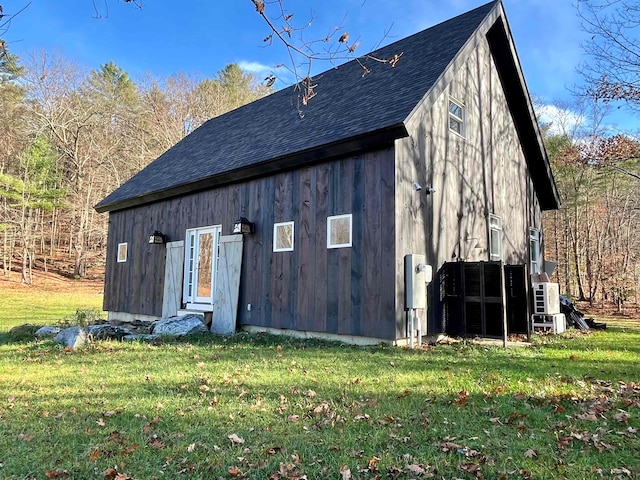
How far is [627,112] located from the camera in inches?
400

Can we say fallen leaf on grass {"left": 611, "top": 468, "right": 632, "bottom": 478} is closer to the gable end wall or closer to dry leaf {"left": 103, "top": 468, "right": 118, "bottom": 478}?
dry leaf {"left": 103, "top": 468, "right": 118, "bottom": 478}

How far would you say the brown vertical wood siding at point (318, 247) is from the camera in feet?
23.1

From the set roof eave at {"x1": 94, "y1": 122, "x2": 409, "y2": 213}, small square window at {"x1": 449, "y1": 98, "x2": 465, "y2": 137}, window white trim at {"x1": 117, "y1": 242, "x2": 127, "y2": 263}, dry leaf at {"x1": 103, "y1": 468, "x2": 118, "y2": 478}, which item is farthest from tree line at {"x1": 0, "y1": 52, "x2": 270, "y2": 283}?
dry leaf at {"x1": 103, "y1": 468, "x2": 118, "y2": 478}

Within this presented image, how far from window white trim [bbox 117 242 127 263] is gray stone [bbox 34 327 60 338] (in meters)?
4.04

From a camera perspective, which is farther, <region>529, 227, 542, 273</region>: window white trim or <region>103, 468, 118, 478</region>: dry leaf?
<region>529, 227, 542, 273</region>: window white trim

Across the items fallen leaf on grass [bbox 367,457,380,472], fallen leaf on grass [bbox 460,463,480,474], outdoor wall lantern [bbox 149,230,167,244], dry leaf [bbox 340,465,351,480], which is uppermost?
outdoor wall lantern [bbox 149,230,167,244]

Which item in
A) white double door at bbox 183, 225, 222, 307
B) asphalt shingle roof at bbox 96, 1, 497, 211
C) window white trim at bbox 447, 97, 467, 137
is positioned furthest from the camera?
white double door at bbox 183, 225, 222, 307

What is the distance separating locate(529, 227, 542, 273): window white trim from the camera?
11.7 meters

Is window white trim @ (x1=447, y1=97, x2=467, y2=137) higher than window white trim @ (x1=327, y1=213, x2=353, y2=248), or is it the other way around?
window white trim @ (x1=447, y1=97, x2=467, y2=137)

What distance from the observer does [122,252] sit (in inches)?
505

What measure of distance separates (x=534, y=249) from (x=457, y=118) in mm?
4890

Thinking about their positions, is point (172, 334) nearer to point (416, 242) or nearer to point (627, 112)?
point (416, 242)

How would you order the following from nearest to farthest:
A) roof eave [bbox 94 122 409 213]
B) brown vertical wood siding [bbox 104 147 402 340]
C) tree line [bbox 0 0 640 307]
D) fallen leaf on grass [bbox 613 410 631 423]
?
fallen leaf on grass [bbox 613 410 631 423], roof eave [bbox 94 122 409 213], brown vertical wood siding [bbox 104 147 402 340], tree line [bbox 0 0 640 307]

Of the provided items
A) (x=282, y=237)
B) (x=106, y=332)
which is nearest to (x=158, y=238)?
(x=106, y=332)
